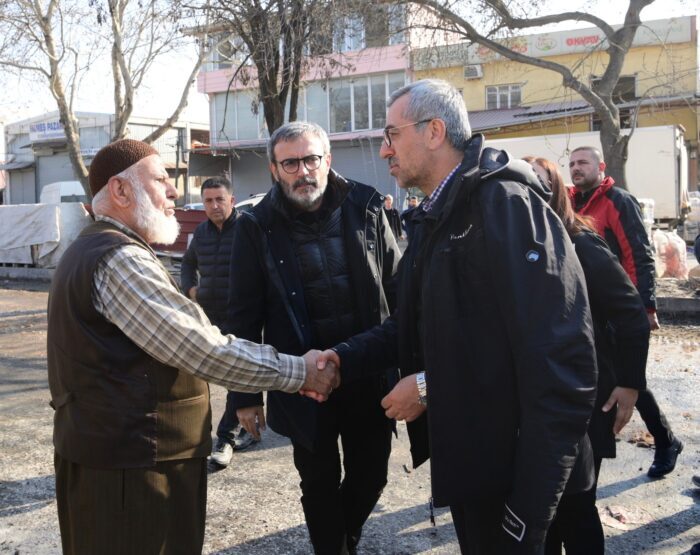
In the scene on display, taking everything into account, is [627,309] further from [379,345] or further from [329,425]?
[329,425]

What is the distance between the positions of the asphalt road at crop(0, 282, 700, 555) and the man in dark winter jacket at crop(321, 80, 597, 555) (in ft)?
5.67

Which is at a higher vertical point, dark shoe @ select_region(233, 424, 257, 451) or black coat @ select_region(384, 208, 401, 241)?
black coat @ select_region(384, 208, 401, 241)

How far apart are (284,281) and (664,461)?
2.89m

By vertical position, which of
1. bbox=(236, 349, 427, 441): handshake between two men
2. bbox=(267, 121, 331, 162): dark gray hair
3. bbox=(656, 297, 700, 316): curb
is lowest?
bbox=(656, 297, 700, 316): curb

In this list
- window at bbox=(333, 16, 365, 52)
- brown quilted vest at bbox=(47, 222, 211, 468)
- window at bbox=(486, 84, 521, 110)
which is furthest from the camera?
window at bbox=(486, 84, 521, 110)

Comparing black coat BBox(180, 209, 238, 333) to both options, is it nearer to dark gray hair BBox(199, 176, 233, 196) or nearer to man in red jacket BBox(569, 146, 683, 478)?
dark gray hair BBox(199, 176, 233, 196)

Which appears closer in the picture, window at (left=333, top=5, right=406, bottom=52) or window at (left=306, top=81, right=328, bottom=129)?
window at (left=333, top=5, right=406, bottom=52)

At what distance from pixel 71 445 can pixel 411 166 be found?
1455 mm

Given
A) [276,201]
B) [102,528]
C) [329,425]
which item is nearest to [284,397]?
[329,425]

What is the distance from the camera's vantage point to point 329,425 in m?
3.26

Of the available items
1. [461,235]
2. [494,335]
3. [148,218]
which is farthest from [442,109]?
[148,218]

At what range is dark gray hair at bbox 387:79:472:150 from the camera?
227cm

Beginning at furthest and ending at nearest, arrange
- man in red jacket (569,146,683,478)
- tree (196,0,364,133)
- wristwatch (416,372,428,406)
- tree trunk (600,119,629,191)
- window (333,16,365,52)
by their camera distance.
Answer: tree trunk (600,119,629,191), window (333,16,365,52), tree (196,0,364,133), man in red jacket (569,146,683,478), wristwatch (416,372,428,406)

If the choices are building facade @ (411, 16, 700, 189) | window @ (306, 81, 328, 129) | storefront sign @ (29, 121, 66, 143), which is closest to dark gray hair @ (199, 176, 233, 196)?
building facade @ (411, 16, 700, 189)
